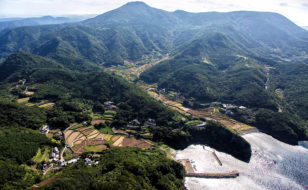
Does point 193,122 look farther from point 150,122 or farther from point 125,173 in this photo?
point 125,173

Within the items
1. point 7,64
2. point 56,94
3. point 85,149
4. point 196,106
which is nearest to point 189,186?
point 85,149

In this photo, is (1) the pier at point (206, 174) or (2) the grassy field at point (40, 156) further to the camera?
(1) the pier at point (206, 174)

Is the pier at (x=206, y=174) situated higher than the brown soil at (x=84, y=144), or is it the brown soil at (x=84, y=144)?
the brown soil at (x=84, y=144)

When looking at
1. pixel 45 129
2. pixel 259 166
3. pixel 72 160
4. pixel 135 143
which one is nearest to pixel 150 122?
pixel 135 143

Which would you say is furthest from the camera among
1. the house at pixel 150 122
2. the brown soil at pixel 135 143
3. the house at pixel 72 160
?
the house at pixel 150 122

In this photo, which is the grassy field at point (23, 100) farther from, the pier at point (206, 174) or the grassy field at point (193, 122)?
the pier at point (206, 174)

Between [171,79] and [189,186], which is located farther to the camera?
[171,79]

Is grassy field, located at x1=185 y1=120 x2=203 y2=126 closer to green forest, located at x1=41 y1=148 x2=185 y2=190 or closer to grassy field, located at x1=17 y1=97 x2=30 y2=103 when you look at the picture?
green forest, located at x1=41 y1=148 x2=185 y2=190

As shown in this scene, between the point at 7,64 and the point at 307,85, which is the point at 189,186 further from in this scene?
the point at 7,64

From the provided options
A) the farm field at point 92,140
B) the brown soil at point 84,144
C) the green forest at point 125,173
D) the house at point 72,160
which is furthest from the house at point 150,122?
the house at point 72,160
